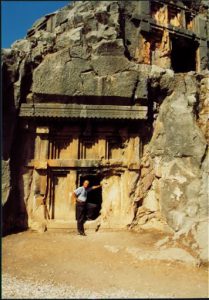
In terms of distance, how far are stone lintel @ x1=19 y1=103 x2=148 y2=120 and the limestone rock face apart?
0.03 m

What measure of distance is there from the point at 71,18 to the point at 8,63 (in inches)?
129

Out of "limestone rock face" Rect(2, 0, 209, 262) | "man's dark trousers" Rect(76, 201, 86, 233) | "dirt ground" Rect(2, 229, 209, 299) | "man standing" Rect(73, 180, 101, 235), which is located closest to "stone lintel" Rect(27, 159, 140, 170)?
"limestone rock face" Rect(2, 0, 209, 262)

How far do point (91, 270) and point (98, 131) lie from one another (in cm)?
484

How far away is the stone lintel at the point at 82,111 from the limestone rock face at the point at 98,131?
3 cm

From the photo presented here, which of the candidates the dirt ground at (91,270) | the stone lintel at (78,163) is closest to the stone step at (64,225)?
the dirt ground at (91,270)

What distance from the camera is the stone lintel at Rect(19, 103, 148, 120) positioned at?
949 cm

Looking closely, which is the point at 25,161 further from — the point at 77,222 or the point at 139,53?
the point at 139,53

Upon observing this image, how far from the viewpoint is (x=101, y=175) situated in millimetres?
10180

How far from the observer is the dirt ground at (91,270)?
5414mm

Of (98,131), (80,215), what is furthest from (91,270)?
(98,131)

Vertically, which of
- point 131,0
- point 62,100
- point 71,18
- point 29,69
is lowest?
point 62,100

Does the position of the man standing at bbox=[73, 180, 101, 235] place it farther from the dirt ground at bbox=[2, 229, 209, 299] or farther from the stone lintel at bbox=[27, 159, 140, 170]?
the stone lintel at bbox=[27, 159, 140, 170]

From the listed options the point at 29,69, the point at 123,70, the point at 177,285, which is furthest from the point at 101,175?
the point at 177,285

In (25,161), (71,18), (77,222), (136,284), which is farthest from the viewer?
(71,18)
